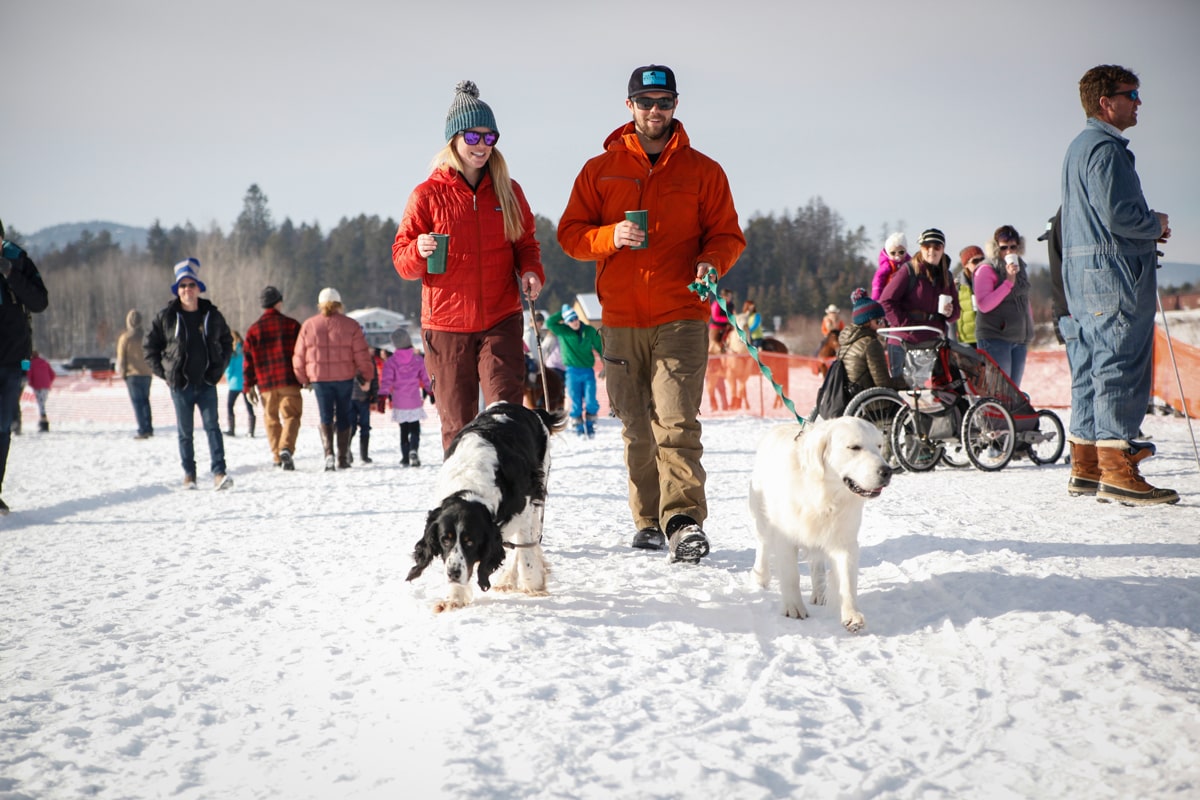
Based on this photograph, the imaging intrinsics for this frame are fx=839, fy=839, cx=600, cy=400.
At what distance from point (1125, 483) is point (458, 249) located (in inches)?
171

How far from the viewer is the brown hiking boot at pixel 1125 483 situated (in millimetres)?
5184

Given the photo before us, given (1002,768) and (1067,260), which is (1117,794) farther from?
(1067,260)

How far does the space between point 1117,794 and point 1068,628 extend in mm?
1156

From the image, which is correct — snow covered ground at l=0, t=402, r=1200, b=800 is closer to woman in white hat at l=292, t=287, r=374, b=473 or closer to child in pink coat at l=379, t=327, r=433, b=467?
woman in white hat at l=292, t=287, r=374, b=473

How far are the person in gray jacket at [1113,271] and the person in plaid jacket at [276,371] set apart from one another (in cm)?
835

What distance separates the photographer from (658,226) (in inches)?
184

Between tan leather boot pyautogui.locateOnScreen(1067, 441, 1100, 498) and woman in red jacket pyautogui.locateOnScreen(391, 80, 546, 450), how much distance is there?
151 inches

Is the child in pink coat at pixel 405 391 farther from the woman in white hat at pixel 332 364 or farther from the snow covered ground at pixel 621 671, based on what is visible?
the snow covered ground at pixel 621 671

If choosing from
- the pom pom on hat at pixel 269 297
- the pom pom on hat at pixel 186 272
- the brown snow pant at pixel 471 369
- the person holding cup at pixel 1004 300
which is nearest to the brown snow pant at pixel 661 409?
the brown snow pant at pixel 471 369

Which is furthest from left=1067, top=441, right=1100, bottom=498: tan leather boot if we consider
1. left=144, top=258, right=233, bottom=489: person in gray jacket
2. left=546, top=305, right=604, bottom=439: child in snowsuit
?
left=546, top=305, right=604, bottom=439: child in snowsuit

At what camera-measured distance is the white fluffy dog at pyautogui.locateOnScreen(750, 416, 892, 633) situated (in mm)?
3385

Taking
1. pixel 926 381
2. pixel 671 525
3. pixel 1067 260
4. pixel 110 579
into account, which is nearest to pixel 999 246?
pixel 926 381

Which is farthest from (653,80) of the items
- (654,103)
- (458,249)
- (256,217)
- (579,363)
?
(256,217)

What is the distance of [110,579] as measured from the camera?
465cm
